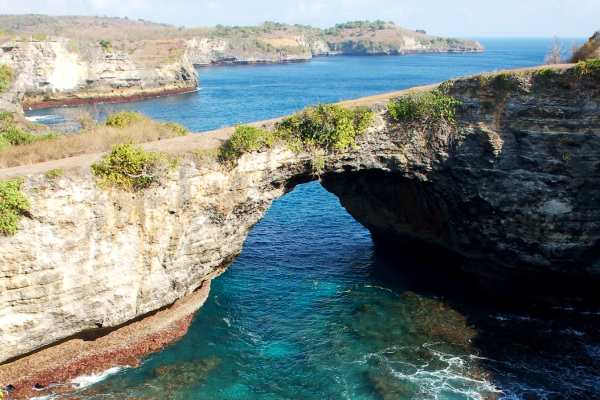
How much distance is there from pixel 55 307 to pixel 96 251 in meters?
2.71

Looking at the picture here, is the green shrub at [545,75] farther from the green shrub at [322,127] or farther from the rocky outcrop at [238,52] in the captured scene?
the rocky outcrop at [238,52]

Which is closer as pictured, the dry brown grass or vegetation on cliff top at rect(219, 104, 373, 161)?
the dry brown grass

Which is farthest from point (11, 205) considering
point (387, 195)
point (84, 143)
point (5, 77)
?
point (5, 77)

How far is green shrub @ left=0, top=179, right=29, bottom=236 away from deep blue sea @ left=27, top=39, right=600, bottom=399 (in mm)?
7366

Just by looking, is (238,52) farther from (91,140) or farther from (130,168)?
(130,168)

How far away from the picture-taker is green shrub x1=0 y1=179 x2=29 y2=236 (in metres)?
18.5

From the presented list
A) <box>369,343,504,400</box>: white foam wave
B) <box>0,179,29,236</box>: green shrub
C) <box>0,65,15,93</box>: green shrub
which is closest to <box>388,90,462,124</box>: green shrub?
<box>369,343,504,400</box>: white foam wave

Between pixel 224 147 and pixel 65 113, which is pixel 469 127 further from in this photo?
pixel 65 113

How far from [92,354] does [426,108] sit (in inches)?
793

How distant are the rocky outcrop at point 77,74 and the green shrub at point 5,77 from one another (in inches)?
375

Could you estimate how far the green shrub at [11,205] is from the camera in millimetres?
18484

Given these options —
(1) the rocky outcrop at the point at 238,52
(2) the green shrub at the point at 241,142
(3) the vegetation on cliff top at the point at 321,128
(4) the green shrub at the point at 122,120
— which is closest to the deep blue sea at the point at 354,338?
(3) the vegetation on cliff top at the point at 321,128

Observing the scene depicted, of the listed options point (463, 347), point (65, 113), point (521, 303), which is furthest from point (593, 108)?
point (65, 113)

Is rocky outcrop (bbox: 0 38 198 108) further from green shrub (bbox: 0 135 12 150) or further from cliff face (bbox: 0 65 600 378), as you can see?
cliff face (bbox: 0 65 600 378)
